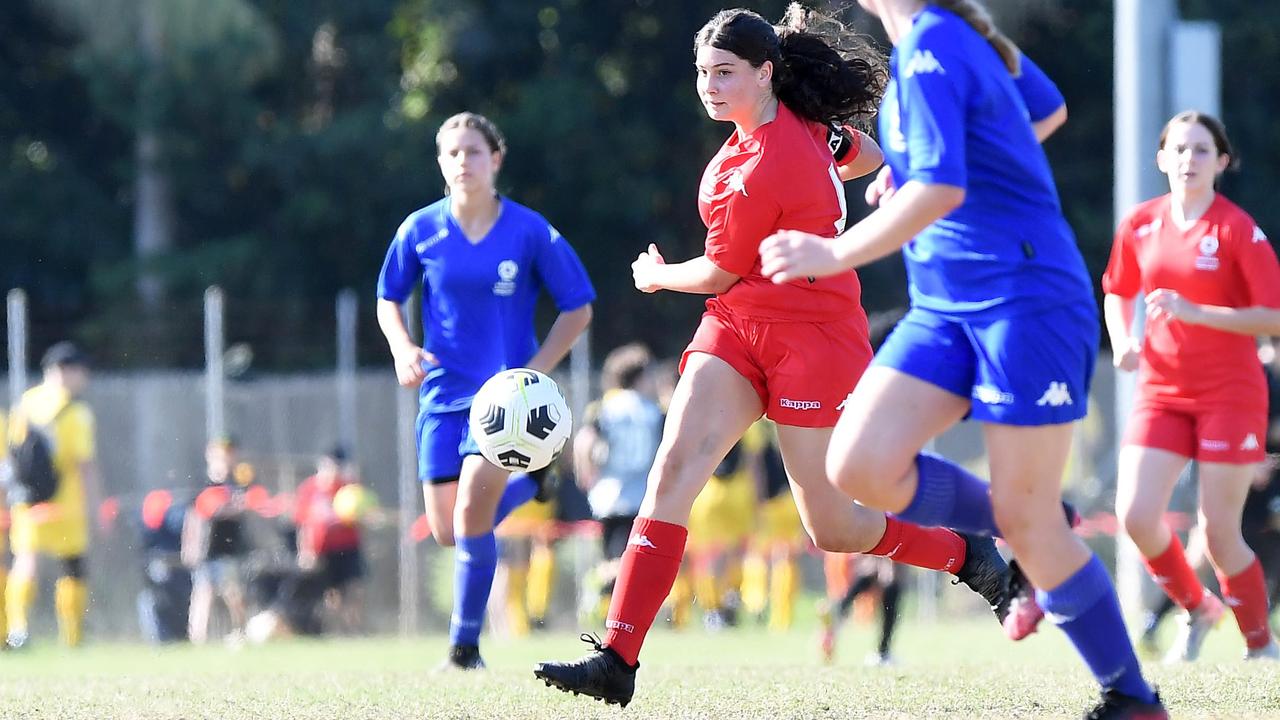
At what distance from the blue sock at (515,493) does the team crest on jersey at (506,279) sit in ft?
2.52

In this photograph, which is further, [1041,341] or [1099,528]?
[1099,528]

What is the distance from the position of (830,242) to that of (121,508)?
45.2 ft

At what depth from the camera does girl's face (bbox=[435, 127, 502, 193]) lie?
7.64 metres

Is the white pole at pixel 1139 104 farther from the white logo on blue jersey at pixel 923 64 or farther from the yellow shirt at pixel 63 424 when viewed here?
the white logo on blue jersey at pixel 923 64

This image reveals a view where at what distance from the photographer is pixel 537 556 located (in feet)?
51.9

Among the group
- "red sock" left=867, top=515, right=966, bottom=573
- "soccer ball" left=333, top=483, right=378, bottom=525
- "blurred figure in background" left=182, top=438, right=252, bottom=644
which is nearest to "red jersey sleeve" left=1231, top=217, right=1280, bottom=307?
"red sock" left=867, top=515, right=966, bottom=573

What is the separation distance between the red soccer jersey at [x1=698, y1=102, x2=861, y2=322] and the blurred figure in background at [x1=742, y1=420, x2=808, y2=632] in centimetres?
967

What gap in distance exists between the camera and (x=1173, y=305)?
6676 mm

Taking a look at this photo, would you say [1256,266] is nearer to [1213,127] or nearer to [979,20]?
[1213,127]

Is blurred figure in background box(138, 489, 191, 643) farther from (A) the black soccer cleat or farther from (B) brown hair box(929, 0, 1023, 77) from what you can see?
(B) brown hair box(929, 0, 1023, 77)

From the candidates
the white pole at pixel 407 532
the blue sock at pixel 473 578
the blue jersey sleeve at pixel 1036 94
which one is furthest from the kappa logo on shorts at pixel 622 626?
the white pole at pixel 407 532

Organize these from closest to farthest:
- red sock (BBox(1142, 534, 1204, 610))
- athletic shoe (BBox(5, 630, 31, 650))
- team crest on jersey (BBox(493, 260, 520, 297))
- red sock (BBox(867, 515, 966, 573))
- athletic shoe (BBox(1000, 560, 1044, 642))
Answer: athletic shoe (BBox(1000, 560, 1044, 642)) < red sock (BBox(867, 515, 966, 573)) < red sock (BBox(1142, 534, 1204, 610)) < team crest on jersey (BBox(493, 260, 520, 297)) < athletic shoe (BBox(5, 630, 31, 650))

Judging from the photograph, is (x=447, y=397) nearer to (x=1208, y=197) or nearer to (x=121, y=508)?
(x=1208, y=197)

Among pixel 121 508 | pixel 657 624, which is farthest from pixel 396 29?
pixel 657 624
